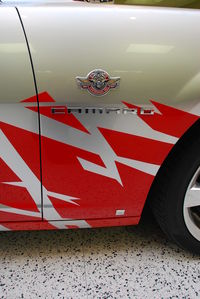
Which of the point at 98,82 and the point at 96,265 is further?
the point at 96,265

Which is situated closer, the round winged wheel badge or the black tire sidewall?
the round winged wheel badge

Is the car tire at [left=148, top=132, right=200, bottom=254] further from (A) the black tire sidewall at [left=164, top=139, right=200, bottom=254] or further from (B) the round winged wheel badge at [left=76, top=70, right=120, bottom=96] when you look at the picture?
(B) the round winged wheel badge at [left=76, top=70, right=120, bottom=96]

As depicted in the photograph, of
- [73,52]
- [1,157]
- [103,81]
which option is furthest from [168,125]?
[1,157]

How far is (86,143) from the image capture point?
2.97 ft

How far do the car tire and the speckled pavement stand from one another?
14 centimetres

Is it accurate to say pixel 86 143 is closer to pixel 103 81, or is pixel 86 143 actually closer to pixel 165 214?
pixel 103 81

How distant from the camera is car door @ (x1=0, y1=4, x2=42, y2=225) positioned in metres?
0.80

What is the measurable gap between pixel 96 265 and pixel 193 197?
509mm

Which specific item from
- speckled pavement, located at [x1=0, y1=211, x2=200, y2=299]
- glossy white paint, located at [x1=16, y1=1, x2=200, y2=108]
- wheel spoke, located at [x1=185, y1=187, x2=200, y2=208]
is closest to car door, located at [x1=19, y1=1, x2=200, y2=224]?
glossy white paint, located at [x1=16, y1=1, x2=200, y2=108]

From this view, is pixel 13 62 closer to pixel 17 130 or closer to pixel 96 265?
pixel 17 130

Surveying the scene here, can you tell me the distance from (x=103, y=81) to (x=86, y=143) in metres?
0.21

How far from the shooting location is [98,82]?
0.83 m

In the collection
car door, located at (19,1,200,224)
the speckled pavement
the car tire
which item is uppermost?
car door, located at (19,1,200,224)

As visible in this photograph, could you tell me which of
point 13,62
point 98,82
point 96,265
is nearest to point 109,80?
point 98,82
